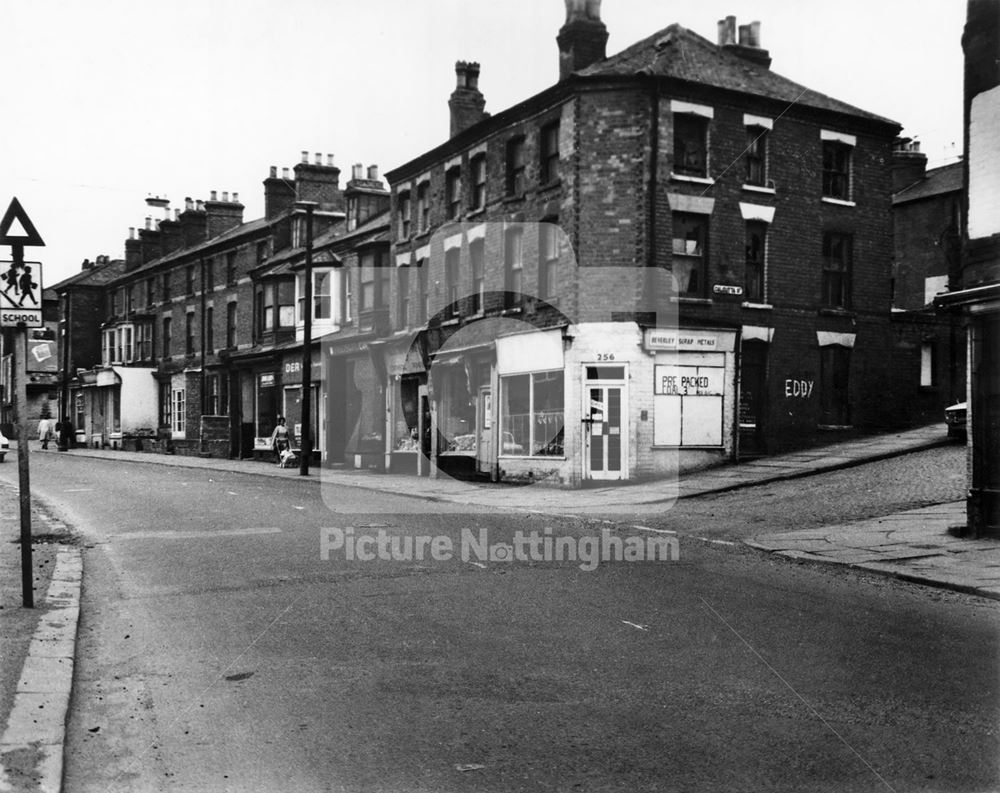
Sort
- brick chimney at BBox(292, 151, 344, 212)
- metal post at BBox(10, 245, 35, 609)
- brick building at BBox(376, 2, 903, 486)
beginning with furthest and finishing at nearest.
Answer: brick chimney at BBox(292, 151, 344, 212)
brick building at BBox(376, 2, 903, 486)
metal post at BBox(10, 245, 35, 609)

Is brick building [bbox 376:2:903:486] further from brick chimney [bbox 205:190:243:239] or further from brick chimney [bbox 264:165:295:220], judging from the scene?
brick chimney [bbox 205:190:243:239]

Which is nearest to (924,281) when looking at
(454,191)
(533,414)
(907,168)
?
(907,168)

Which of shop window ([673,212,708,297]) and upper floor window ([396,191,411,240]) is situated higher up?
upper floor window ([396,191,411,240])

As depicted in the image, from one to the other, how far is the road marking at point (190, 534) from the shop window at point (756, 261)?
1594 cm

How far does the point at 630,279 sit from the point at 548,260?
2.61m

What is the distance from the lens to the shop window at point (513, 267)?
2694cm

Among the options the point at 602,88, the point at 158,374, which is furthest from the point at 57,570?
the point at 158,374

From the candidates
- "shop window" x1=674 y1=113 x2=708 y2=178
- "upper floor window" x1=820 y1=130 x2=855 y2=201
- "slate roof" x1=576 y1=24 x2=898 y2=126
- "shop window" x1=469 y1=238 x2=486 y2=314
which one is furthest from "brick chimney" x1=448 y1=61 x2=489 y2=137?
"upper floor window" x1=820 y1=130 x2=855 y2=201

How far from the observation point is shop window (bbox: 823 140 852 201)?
27297 mm


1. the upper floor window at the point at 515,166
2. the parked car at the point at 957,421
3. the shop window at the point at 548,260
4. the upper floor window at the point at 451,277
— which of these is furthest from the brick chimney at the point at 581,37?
the parked car at the point at 957,421

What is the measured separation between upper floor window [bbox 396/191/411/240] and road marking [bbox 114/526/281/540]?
67.0ft

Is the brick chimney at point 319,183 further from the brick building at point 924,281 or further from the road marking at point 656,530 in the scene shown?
the road marking at point 656,530

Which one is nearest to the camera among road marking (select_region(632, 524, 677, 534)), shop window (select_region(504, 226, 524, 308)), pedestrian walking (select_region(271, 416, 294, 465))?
road marking (select_region(632, 524, 677, 534))

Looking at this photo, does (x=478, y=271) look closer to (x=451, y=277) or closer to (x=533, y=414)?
(x=451, y=277)
